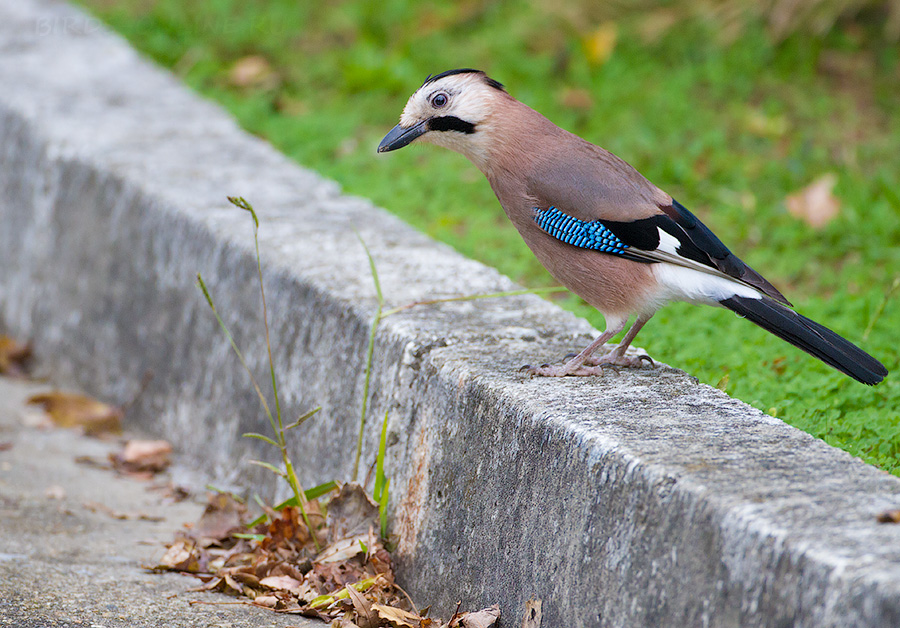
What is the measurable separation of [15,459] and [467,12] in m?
4.66

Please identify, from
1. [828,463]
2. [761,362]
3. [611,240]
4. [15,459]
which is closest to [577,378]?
[611,240]

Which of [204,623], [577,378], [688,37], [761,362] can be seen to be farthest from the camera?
[688,37]

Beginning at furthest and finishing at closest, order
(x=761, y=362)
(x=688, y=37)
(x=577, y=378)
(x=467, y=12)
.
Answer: (x=467, y=12) → (x=688, y=37) → (x=761, y=362) → (x=577, y=378)

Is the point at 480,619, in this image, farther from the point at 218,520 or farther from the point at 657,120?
the point at 657,120

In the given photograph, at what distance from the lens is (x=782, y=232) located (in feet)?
16.3

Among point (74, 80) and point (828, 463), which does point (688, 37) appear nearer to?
point (74, 80)

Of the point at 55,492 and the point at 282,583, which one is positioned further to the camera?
the point at 55,492

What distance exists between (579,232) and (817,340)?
70 centimetres

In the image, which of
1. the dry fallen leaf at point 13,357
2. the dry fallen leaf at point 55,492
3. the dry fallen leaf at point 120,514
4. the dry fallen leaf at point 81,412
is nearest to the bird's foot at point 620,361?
the dry fallen leaf at point 120,514

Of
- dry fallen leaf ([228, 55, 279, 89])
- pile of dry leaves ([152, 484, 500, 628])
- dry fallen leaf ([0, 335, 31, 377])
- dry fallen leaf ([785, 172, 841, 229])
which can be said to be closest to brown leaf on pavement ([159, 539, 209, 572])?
pile of dry leaves ([152, 484, 500, 628])

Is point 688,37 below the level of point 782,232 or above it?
above

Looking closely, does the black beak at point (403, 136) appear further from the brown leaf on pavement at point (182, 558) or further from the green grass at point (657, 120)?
the brown leaf on pavement at point (182, 558)

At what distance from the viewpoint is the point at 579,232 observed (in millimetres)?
2930

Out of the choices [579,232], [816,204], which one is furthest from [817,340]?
[816,204]
